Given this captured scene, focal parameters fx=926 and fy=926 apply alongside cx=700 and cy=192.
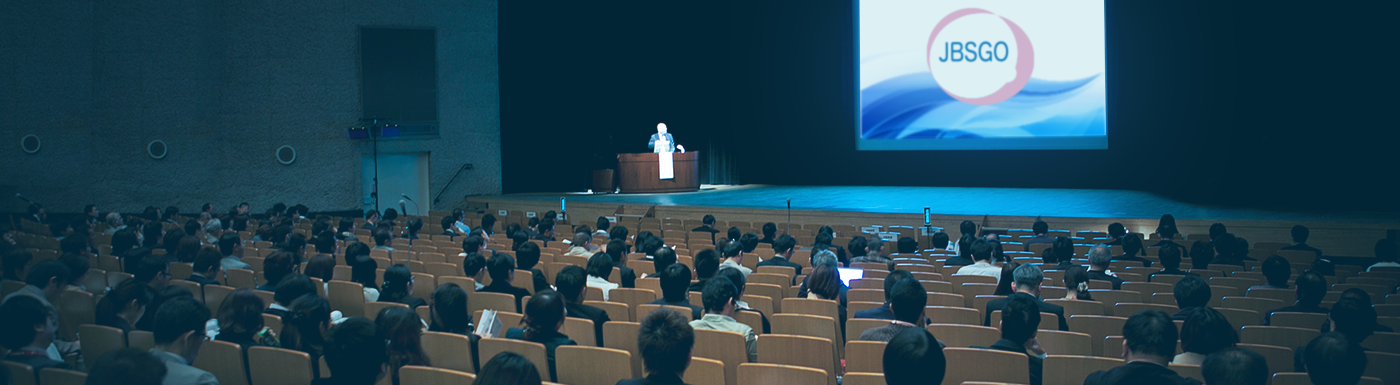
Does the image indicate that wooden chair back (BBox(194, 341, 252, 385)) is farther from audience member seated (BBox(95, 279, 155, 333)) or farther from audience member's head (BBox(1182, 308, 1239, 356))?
audience member's head (BBox(1182, 308, 1239, 356))

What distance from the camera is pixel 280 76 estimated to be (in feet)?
55.5

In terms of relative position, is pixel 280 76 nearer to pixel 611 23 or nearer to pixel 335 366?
pixel 611 23

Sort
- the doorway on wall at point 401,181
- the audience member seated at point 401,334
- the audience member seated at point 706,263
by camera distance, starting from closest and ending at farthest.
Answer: the audience member seated at point 401,334, the audience member seated at point 706,263, the doorway on wall at point 401,181

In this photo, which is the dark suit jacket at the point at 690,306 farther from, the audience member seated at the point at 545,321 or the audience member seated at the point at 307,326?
the audience member seated at the point at 307,326

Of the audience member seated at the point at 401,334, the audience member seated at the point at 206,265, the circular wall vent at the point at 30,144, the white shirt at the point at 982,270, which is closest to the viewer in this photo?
the audience member seated at the point at 401,334

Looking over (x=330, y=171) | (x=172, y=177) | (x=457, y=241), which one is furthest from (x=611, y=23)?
(x=457, y=241)

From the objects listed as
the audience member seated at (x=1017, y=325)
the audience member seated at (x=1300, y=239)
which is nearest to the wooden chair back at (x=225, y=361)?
the audience member seated at (x=1017, y=325)

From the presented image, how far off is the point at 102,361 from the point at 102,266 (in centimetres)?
561

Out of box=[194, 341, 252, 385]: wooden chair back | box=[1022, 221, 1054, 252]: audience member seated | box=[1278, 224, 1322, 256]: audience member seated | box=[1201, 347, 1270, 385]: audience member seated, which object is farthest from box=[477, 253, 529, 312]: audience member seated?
box=[1278, 224, 1322, 256]: audience member seated

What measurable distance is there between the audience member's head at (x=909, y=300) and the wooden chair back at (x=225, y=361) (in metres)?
2.60

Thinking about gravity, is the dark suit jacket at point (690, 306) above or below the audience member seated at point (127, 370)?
below

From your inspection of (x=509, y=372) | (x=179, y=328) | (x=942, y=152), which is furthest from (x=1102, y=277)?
(x=942, y=152)

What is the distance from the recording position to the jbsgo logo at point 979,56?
1609 cm

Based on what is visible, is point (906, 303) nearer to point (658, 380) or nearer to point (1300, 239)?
point (658, 380)
